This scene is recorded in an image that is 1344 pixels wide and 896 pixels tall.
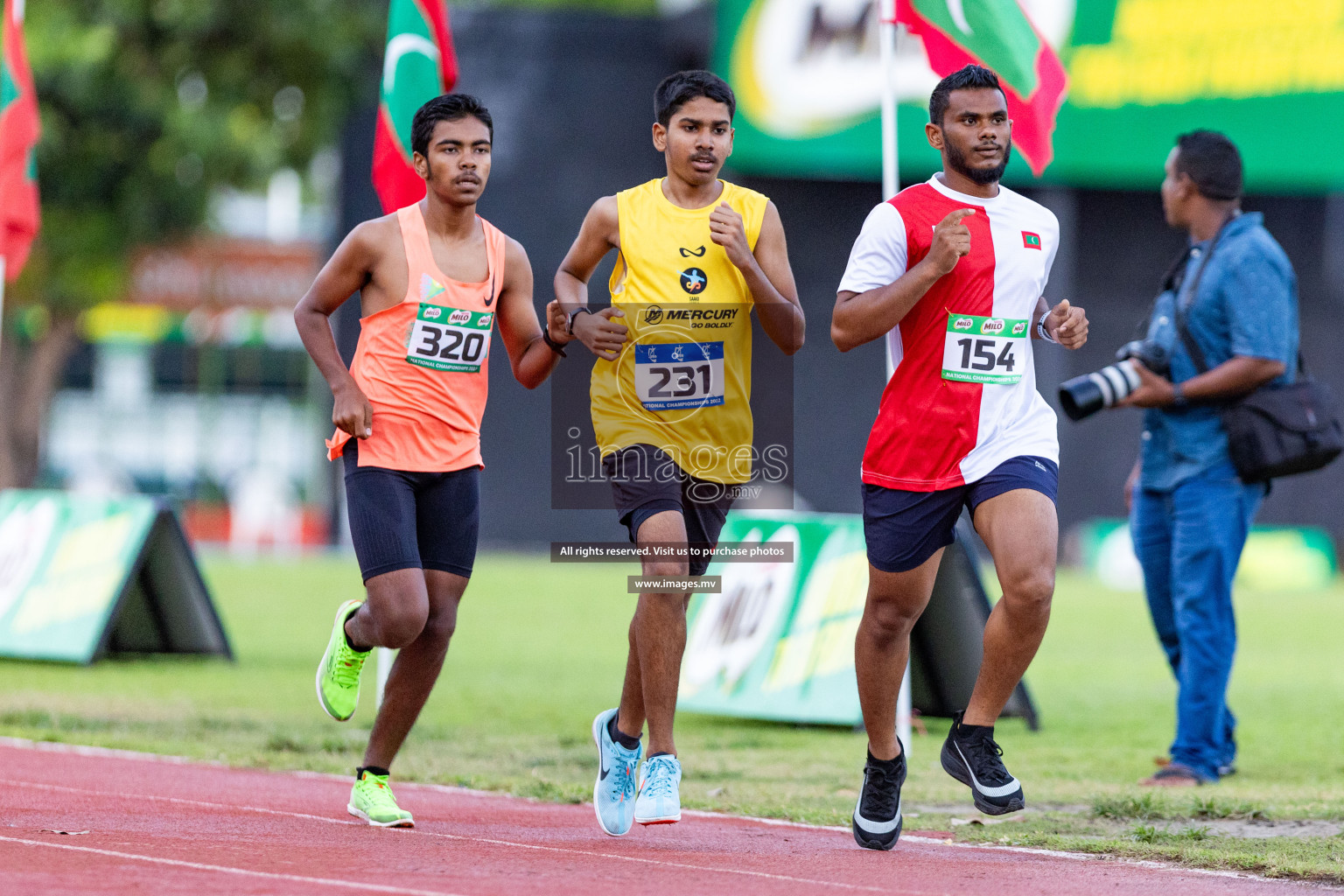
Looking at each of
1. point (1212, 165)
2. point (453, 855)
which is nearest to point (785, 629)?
point (1212, 165)

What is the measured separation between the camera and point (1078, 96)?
25719 mm

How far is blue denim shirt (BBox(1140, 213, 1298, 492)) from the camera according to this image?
814 cm

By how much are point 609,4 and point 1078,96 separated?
82.7ft

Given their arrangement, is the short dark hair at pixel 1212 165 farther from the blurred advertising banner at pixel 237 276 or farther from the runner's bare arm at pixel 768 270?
the blurred advertising banner at pixel 237 276

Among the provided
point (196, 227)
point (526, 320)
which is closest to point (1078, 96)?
point (196, 227)

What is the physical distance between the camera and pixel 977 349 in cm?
592

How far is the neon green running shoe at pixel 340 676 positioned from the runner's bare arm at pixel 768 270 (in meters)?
1.78

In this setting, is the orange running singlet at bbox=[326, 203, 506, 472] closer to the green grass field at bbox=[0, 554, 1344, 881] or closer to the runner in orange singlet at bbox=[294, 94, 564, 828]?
the runner in orange singlet at bbox=[294, 94, 564, 828]

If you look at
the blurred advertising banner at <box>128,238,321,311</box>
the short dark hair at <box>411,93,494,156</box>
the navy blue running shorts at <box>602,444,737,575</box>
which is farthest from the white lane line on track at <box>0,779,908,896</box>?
the blurred advertising banner at <box>128,238,321,311</box>

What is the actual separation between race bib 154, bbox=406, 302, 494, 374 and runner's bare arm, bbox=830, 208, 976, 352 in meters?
1.26

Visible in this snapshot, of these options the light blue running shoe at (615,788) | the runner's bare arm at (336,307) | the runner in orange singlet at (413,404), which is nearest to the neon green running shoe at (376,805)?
the runner in orange singlet at (413,404)

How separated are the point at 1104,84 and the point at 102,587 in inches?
687

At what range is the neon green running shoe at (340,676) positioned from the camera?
6.48 metres

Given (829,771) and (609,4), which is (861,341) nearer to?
(829,771)
